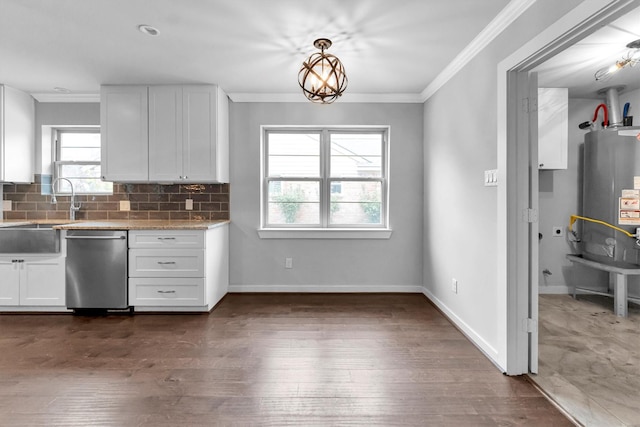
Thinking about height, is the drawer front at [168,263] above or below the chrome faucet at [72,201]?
below

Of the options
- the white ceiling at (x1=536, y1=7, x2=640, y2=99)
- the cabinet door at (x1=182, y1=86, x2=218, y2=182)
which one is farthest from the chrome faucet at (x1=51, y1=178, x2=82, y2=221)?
the white ceiling at (x1=536, y1=7, x2=640, y2=99)

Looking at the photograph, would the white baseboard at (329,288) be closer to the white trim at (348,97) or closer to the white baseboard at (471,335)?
the white baseboard at (471,335)

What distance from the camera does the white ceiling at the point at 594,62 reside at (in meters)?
2.46

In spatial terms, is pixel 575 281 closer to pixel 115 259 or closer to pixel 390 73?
pixel 390 73

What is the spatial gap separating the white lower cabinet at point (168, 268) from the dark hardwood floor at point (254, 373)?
0.18 m

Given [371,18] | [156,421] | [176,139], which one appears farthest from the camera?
[176,139]

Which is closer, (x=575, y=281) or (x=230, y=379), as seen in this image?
(x=230, y=379)

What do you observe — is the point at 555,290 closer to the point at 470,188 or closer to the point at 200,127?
the point at 470,188

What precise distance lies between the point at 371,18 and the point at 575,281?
12.9 ft

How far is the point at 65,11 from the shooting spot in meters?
2.27

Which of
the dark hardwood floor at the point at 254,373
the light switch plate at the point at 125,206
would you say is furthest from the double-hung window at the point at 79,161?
the dark hardwood floor at the point at 254,373

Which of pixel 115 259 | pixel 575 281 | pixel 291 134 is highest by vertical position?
pixel 291 134

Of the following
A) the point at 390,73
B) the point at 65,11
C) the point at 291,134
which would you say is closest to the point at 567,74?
the point at 390,73

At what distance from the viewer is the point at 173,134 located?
363 centimetres
